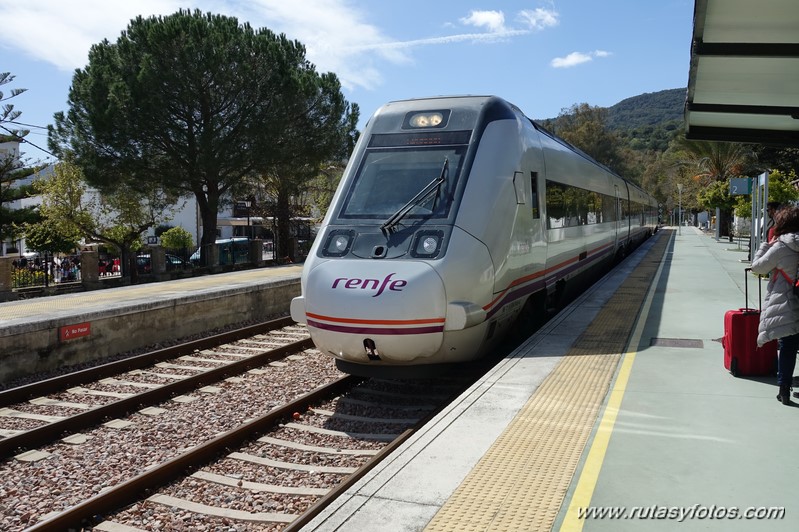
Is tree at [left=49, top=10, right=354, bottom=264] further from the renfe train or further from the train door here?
the renfe train

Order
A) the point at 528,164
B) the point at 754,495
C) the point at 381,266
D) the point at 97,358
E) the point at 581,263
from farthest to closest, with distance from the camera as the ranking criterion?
the point at 581,263
the point at 97,358
the point at 528,164
the point at 381,266
the point at 754,495

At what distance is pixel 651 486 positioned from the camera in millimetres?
3924

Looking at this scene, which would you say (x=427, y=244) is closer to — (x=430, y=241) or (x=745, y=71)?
(x=430, y=241)

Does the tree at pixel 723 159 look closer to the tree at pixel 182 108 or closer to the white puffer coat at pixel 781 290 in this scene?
the tree at pixel 182 108

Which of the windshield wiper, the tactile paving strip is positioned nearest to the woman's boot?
the tactile paving strip

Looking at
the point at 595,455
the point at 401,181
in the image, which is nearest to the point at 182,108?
the point at 401,181

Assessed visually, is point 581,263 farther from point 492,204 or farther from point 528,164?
point 492,204

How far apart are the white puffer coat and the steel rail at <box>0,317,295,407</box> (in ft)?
26.8

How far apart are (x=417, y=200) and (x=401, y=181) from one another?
46cm

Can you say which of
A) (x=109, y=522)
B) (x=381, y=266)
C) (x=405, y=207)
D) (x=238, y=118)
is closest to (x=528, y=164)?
(x=405, y=207)

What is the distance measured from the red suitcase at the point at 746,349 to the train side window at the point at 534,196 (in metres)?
3.09

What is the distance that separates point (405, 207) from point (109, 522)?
4.21 meters

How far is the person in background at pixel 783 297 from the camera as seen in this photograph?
5.36 m

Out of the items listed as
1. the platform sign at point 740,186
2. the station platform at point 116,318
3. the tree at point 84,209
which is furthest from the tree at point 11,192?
the platform sign at point 740,186
